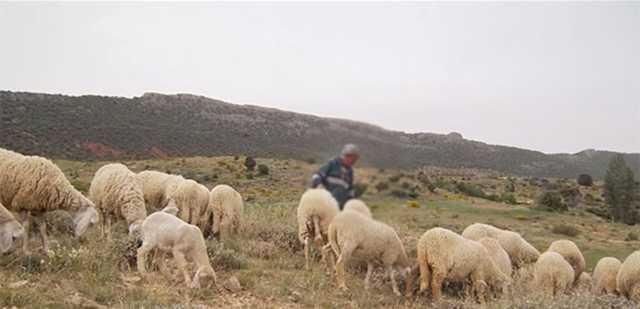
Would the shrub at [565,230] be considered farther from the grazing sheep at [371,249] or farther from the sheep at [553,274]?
the grazing sheep at [371,249]

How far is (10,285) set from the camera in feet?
22.6

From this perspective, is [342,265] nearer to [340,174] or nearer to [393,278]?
[393,278]

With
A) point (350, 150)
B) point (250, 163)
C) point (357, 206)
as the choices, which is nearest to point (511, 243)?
point (250, 163)

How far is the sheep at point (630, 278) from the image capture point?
1095 centimetres

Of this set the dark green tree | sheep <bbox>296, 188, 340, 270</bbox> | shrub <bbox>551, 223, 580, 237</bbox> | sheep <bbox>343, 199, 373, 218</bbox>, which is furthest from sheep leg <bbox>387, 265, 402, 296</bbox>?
the dark green tree

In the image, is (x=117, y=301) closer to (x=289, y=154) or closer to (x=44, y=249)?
(x=44, y=249)

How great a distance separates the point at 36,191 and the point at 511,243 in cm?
1014

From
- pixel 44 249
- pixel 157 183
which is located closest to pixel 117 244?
pixel 44 249

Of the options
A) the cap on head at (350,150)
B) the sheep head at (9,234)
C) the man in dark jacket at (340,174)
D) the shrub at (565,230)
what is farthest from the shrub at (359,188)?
the shrub at (565,230)

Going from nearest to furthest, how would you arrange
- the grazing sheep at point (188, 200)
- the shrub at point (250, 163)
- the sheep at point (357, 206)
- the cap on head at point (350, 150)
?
the cap on head at point (350, 150), the sheep at point (357, 206), the shrub at point (250, 163), the grazing sheep at point (188, 200)

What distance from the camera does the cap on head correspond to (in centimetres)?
410

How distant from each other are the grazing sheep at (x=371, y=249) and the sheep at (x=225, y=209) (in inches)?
165

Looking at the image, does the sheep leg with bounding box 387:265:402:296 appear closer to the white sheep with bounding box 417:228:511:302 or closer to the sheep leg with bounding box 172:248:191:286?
the white sheep with bounding box 417:228:511:302

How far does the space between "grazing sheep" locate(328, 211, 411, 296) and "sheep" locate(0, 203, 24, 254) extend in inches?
195
